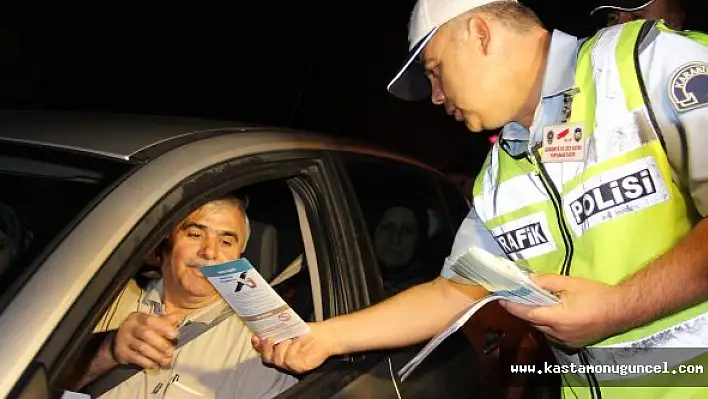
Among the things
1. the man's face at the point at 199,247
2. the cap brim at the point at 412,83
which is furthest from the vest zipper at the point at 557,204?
the man's face at the point at 199,247

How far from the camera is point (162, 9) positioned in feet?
25.0

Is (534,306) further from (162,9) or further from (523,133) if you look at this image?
(162,9)

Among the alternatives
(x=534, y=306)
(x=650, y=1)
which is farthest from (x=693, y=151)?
(x=650, y=1)

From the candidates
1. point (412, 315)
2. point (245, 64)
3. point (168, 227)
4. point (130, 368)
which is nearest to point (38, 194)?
point (168, 227)

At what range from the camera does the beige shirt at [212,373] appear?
1.88 metres

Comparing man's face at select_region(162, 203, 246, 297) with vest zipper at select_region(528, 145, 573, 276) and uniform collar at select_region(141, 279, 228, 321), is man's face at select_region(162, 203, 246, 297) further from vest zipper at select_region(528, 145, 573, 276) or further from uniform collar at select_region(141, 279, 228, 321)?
vest zipper at select_region(528, 145, 573, 276)

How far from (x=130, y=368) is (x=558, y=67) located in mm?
1306

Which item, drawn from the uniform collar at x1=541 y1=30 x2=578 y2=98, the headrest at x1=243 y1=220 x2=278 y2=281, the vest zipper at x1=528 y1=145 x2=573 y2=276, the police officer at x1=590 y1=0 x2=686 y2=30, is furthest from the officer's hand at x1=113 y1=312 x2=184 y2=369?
the police officer at x1=590 y1=0 x2=686 y2=30

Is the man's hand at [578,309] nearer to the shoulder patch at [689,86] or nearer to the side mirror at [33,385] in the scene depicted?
the shoulder patch at [689,86]

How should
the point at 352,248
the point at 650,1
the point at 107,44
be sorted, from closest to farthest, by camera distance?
the point at 352,248
the point at 650,1
the point at 107,44

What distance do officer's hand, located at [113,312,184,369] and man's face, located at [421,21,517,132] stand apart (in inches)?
35.6

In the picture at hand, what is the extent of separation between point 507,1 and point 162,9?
259 inches

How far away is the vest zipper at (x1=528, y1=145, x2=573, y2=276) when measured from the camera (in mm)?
1635

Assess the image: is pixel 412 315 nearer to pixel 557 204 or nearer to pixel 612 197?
pixel 557 204
